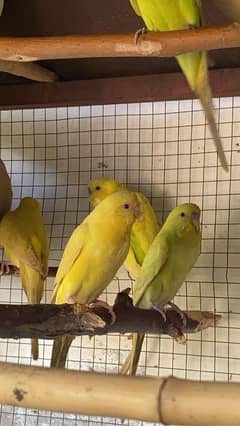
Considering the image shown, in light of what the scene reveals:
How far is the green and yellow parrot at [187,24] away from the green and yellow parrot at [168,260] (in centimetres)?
29

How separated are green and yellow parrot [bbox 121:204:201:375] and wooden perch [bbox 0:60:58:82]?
1.55 ft

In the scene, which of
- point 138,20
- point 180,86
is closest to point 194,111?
point 180,86

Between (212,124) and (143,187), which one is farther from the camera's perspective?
(143,187)

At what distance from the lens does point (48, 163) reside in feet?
5.61

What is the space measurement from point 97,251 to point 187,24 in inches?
17.3

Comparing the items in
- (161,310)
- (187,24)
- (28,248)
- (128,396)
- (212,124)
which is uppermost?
(187,24)

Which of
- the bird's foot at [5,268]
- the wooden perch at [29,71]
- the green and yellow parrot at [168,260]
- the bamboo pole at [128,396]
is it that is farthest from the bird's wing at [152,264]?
the bamboo pole at [128,396]

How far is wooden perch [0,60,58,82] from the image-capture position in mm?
1409

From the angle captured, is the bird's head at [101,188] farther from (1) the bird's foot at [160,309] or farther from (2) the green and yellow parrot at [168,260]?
(1) the bird's foot at [160,309]

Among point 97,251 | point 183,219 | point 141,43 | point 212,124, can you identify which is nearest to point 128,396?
point 141,43

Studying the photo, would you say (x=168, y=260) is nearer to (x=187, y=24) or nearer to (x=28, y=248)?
(x=28, y=248)

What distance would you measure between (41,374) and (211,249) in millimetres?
947

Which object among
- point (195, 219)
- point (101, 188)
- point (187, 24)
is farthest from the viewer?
point (101, 188)

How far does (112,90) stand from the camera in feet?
5.30
